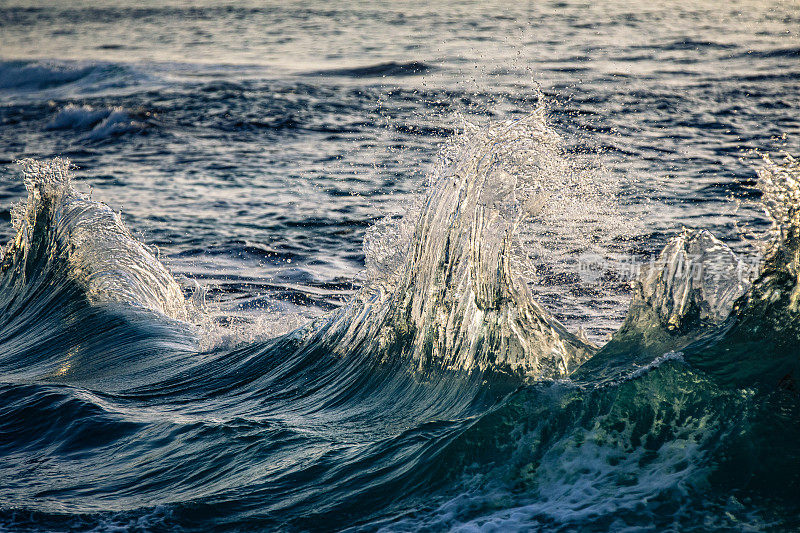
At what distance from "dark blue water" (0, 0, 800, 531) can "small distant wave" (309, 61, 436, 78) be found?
4.17 m

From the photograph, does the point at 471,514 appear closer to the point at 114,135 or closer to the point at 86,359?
the point at 86,359

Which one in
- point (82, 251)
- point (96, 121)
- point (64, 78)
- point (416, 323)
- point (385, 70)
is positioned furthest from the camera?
point (64, 78)

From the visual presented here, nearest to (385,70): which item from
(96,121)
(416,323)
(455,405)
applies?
(96,121)

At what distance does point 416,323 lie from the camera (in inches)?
214

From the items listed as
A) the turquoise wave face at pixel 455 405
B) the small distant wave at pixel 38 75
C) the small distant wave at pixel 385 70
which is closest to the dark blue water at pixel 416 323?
the turquoise wave face at pixel 455 405

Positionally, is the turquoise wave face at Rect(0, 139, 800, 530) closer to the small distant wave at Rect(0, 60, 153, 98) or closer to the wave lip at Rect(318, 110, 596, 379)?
the wave lip at Rect(318, 110, 596, 379)

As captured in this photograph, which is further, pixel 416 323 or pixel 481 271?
pixel 416 323

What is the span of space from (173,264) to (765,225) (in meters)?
6.66

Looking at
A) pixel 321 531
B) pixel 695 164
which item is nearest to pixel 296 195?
pixel 695 164

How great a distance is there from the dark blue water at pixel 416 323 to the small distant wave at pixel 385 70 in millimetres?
4166

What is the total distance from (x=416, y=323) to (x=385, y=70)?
15569 millimetres

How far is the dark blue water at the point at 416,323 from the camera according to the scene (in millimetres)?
3867

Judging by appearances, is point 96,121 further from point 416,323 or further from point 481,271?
point 481,271

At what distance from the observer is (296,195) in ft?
39.1
